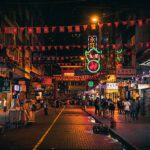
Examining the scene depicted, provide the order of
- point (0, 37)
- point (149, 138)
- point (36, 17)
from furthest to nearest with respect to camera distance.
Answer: point (36, 17)
point (0, 37)
point (149, 138)

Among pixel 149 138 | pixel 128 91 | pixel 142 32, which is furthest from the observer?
pixel 128 91

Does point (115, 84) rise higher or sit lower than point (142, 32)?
lower

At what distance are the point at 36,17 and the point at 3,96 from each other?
33142 millimetres

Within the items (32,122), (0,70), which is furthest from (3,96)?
(32,122)

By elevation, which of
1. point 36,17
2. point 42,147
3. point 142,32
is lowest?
point 42,147

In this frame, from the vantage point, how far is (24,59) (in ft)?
194

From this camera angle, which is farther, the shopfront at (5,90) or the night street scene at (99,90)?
the shopfront at (5,90)

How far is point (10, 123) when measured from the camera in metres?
25.5

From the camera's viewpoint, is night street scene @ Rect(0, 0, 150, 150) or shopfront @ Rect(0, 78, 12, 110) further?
shopfront @ Rect(0, 78, 12, 110)

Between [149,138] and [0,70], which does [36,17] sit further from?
[149,138]

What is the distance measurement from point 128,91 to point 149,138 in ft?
94.7

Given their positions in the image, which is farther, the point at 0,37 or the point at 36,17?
the point at 36,17

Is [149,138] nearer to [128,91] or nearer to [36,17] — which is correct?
[128,91]

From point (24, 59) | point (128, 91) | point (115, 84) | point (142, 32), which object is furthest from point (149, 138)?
point (24, 59)
